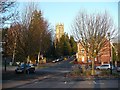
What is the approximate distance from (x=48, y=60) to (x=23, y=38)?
2483 inches

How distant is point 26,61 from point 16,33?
452 centimetres

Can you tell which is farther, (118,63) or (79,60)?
(79,60)

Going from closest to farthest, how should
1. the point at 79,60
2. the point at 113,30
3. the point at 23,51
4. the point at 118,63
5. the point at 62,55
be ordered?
the point at 113,30 → the point at 23,51 → the point at 118,63 → the point at 79,60 → the point at 62,55

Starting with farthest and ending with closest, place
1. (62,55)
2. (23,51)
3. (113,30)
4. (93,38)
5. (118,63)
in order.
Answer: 1. (62,55)
2. (118,63)
3. (23,51)
4. (113,30)
5. (93,38)

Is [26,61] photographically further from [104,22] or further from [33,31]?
[104,22]

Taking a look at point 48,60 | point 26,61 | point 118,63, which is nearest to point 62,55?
point 48,60

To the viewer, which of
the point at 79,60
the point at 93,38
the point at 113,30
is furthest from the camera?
the point at 79,60

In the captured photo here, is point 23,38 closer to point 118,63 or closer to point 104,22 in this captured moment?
point 104,22

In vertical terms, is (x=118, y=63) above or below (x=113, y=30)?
below

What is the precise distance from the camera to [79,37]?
42.1 metres

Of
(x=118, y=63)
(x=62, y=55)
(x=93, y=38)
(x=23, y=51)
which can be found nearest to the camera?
(x=93, y=38)

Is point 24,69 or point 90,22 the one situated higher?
point 90,22

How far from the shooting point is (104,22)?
4062cm

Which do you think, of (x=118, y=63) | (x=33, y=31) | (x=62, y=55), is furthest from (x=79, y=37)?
(x=62, y=55)
